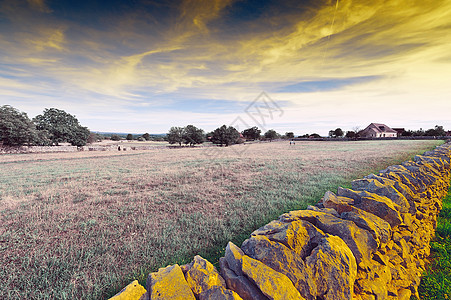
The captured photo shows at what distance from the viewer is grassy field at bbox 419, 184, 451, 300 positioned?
277 centimetres

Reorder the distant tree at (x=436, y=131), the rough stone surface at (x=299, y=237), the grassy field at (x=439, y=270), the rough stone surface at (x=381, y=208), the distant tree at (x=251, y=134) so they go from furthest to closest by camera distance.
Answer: the distant tree at (x=251, y=134)
the distant tree at (x=436, y=131)
the rough stone surface at (x=381, y=208)
the grassy field at (x=439, y=270)
the rough stone surface at (x=299, y=237)

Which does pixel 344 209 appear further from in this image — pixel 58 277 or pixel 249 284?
pixel 58 277

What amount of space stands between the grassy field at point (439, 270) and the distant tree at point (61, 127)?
223ft

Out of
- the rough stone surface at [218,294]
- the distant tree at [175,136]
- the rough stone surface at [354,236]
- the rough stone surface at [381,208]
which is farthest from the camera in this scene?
the distant tree at [175,136]

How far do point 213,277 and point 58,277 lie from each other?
2.88 metres

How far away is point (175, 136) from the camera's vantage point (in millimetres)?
72438

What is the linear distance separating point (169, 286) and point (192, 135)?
239ft

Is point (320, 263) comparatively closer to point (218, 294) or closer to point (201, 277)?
point (218, 294)

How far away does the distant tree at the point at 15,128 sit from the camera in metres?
34.8

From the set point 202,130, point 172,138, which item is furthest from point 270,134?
point 172,138

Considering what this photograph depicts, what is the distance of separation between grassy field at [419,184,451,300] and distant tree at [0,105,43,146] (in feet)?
188

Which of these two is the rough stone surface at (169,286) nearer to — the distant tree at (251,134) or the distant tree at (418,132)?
the distant tree at (251,134)

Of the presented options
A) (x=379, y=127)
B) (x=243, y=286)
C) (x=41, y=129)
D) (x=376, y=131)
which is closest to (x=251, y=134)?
(x=376, y=131)

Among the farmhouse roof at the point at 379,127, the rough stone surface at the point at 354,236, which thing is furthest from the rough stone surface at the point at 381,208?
the farmhouse roof at the point at 379,127
